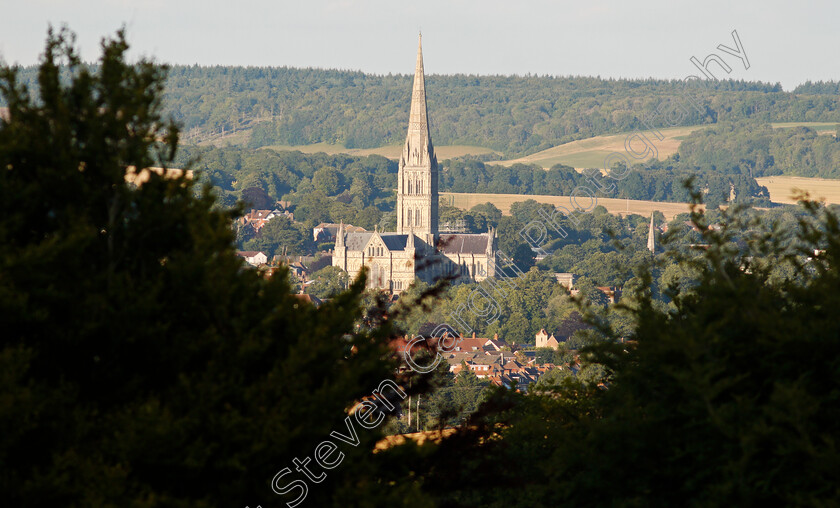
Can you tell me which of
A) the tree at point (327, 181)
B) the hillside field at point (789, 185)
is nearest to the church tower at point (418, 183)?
the hillside field at point (789, 185)

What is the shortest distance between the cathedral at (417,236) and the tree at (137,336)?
327ft

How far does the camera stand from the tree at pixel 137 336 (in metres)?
8.85

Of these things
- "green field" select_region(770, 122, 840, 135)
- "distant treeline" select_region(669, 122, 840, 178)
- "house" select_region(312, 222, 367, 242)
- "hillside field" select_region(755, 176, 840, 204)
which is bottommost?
"house" select_region(312, 222, 367, 242)

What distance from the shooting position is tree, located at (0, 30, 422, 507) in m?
8.85

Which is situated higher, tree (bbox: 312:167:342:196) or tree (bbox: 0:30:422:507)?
tree (bbox: 0:30:422:507)

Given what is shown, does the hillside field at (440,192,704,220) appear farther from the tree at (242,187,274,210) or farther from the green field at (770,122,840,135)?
the green field at (770,122,840,135)

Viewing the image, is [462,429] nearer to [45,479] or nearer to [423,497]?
[423,497]

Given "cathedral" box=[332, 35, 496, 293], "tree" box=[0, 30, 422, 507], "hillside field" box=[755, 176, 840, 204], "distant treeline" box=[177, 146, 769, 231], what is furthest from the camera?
"distant treeline" box=[177, 146, 769, 231]

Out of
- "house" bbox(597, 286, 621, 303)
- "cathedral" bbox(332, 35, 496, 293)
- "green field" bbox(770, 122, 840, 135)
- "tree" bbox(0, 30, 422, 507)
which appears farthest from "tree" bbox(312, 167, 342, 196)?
"tree" bbox(0, 30, 422, 507)

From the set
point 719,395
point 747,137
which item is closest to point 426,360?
point 719,395

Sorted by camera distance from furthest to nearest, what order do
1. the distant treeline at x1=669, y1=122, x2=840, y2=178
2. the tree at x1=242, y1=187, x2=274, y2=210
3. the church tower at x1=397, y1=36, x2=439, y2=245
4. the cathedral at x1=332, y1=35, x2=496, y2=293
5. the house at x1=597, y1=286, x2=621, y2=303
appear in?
the distant treeline at x1=669, y1=122, x2=840, y2=178, the tree at x1=242, y1=187, x2=274, y2=210, the church tower at x1=397, y1=36, x2=439, y2=245, the cathedral at x1=332, y1=35, x2=496, y2=293, the house at x1=597, y1=286, x2=621, y2=303

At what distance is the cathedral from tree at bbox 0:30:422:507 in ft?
327

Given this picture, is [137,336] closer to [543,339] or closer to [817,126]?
[543,339]

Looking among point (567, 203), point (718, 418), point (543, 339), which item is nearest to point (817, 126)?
point (567, 203)
